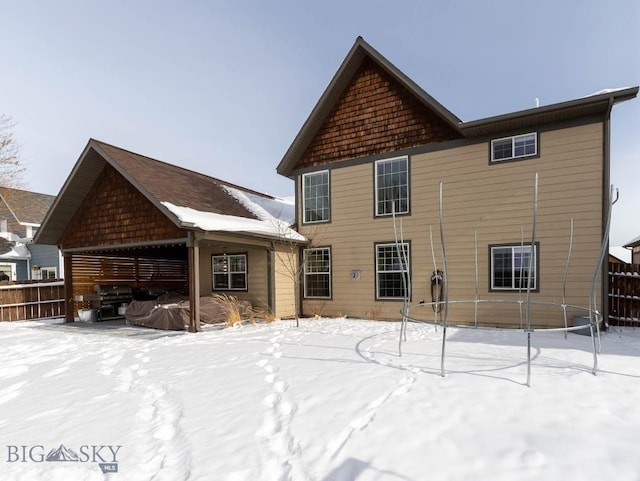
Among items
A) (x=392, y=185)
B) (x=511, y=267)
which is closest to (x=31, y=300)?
(x=392, y=185)

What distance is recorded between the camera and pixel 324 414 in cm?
386

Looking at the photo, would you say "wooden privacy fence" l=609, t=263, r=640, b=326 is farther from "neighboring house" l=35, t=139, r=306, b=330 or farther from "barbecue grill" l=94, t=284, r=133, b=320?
"barbecue grill" l=94, t=284, r=133, b=320

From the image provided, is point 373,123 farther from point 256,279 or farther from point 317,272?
point 256,279

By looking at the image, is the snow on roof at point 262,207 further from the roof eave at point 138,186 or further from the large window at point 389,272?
the roof eave at point 138,186

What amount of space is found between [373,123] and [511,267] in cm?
585

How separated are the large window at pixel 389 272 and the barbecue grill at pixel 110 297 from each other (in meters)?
9.43

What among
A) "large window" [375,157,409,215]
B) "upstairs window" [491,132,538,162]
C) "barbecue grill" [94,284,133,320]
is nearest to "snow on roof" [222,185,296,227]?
"large window" [375,157,409,215]

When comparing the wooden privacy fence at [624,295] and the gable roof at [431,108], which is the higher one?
the gable roof at [431,108]

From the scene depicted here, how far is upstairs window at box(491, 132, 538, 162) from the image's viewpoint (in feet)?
30.0

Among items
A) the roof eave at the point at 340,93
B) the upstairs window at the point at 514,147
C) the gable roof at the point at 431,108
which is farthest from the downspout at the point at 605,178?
the roof eave at the point at 340,93

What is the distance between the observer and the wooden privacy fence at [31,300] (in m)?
12.4

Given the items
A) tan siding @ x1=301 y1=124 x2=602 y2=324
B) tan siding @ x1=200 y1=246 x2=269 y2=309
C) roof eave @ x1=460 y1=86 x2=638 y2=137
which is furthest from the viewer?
tan siding @ x1=200 y1=246 x2=269 y2=309

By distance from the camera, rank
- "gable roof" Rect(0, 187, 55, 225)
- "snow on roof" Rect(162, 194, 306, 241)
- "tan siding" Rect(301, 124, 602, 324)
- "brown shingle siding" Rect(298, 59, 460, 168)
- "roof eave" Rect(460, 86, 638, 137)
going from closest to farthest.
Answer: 1. "roof eave" Rect(460, 86, 638, 137)
2. "tan siding" Rect(301, 124, 602, 324)
3. "snow on roof" Rect(162, 194, 306, 241)
4. "brown shingle siding" Rect(298, 59, 460, 168)
5. "gable roof" Rect(0, 187, 55, 225)

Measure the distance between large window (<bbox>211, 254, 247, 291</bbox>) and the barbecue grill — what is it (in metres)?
3.61
